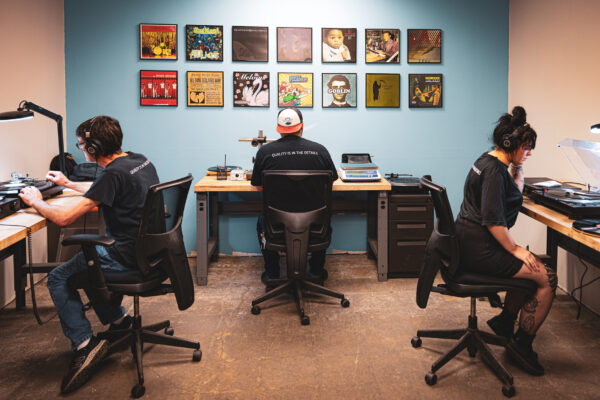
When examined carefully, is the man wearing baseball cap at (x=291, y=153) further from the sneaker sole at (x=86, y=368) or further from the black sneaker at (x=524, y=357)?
the black sneaker at (x=524, y=357)

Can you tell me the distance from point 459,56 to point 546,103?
3.22ft

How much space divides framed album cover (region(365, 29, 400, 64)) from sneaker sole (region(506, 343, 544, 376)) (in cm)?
280

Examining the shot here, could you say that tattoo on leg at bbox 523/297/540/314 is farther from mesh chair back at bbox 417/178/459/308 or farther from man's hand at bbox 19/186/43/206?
man's hand at bbox 19/186/43/206

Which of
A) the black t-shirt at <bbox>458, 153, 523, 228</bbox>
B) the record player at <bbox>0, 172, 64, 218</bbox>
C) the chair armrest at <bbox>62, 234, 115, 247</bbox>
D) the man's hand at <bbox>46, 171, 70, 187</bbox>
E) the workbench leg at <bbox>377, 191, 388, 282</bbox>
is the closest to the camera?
the chair armrest at <bbox>62, 234, 115, 247</bbox>

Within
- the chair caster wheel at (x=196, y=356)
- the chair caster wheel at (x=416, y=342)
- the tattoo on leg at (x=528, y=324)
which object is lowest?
the chair caster wheel at (x=196, y=356)

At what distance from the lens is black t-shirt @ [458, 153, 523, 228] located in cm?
216

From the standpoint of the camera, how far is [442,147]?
4426mm

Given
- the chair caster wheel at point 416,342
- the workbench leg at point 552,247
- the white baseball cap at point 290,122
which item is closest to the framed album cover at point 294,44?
the white baseball cap at point 290,122

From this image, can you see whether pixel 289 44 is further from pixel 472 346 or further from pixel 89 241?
pixel 472 346

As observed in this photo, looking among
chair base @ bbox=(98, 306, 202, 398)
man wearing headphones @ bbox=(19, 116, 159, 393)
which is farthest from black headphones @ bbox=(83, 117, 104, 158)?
chair base @ bbox=(98, 306, 202, 398)

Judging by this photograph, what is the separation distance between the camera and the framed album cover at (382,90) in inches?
170

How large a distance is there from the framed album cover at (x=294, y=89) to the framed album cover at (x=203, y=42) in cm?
61

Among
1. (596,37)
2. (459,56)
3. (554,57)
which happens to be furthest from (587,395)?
(459,56)

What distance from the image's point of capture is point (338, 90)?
4.30 m
